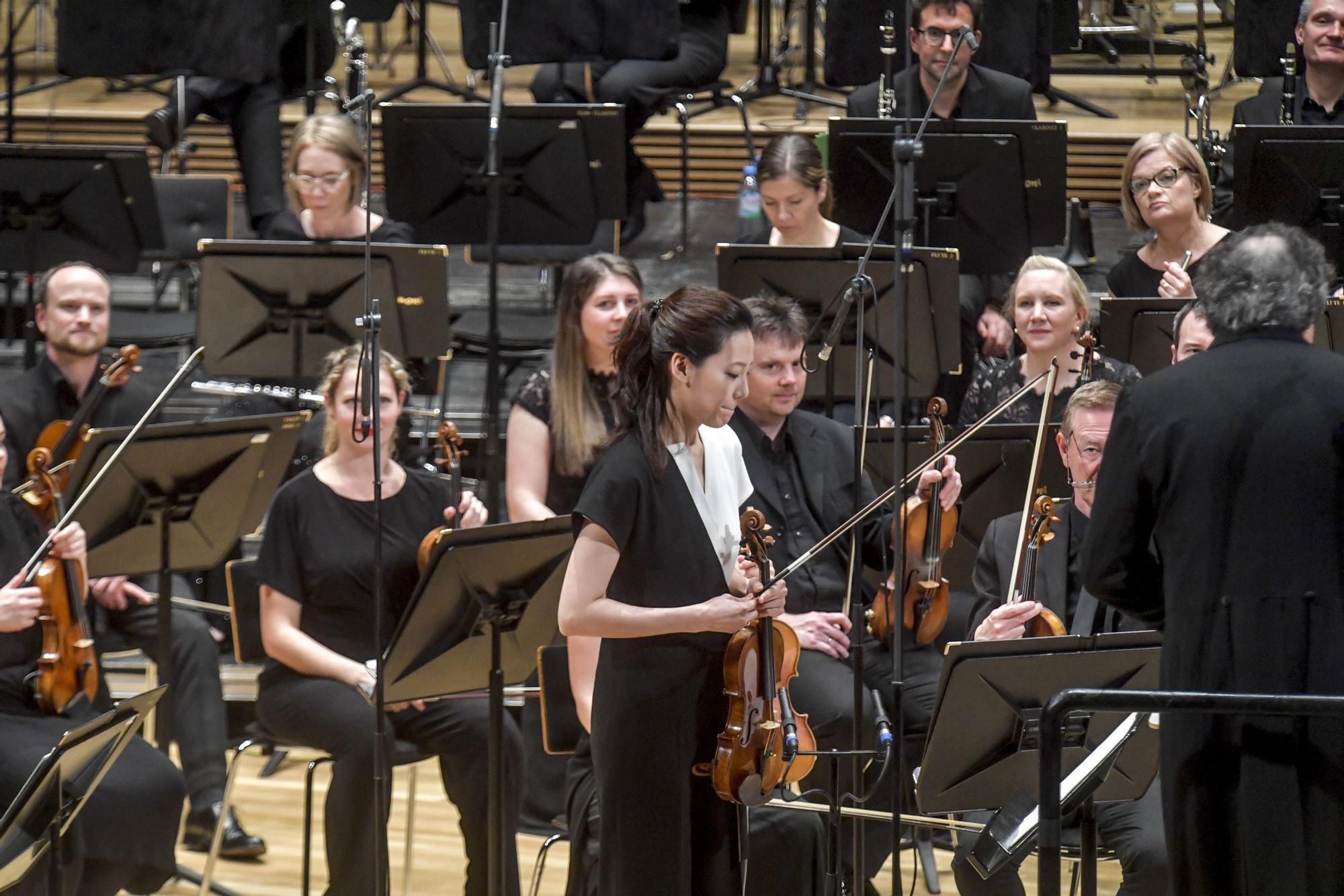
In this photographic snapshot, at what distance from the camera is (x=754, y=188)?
21.1 ft

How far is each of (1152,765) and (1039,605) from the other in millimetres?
339

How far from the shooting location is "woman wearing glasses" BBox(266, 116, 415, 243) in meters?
4.73

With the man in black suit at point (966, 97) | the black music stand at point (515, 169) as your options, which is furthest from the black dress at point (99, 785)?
the man in black suit at point (966, 97)

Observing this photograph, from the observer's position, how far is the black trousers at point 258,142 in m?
6.03

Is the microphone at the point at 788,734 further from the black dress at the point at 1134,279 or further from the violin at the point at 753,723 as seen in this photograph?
the black dress at the point at 1134,279

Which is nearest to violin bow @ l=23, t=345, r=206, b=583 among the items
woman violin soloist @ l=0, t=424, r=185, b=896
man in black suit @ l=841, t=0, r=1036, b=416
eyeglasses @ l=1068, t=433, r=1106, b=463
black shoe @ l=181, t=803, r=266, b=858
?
woman violin soloist @ l=0, t=424, r=185, b=896

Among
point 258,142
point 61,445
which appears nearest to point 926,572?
point 61,445

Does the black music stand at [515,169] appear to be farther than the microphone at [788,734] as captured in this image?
Yes

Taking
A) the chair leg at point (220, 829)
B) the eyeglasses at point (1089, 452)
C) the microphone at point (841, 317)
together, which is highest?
the microphone at point (841, 317)

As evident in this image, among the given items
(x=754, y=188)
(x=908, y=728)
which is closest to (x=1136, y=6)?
(x=754, y=188)

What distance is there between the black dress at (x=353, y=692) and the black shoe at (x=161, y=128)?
2.69 metres

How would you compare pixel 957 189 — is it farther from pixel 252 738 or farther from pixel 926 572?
pixel 252 738

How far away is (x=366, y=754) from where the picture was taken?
3738 millimetres

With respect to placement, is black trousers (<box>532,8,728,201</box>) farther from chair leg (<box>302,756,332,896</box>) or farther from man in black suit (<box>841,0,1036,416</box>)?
chair leg (<box>302,756,332,896</box>)
